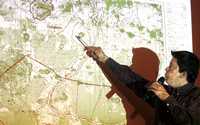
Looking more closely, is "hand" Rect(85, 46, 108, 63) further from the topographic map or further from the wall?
the wall

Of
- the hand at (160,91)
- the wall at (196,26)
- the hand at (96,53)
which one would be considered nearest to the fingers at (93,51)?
the hand at (96,53)

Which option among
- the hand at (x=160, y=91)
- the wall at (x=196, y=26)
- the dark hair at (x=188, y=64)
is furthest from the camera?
the wall at (x=196, y=26)

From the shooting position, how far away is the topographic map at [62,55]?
7.07 feet

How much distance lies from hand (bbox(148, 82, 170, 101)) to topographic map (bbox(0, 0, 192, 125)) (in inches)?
11.6

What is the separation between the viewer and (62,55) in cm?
228

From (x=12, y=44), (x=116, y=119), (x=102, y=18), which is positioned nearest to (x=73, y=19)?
(x=102, y=18)

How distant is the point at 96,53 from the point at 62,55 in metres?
0.15

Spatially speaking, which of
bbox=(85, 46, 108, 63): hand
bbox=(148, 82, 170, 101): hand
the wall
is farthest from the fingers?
the wall

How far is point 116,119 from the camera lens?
238 centimetres

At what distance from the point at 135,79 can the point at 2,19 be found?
25.9 inches

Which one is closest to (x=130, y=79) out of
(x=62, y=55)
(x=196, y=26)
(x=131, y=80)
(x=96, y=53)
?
(x=131, y=80)

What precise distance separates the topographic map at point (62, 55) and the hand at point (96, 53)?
1.1 inches

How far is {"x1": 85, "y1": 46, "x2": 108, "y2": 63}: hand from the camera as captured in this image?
2.30 m

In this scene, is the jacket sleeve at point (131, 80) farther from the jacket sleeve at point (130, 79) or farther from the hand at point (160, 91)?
the hand at point (160, 91)
